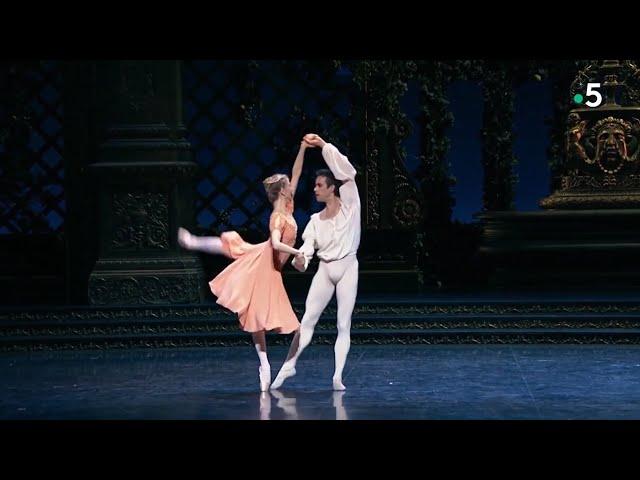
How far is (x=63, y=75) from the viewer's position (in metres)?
13.7

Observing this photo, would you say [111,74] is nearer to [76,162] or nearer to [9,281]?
[76,162]

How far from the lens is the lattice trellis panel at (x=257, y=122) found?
14164 millimetres

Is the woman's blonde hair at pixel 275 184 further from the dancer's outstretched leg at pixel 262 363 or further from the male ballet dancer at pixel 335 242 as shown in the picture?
the dancer's outstretched leg at pixel 262 363

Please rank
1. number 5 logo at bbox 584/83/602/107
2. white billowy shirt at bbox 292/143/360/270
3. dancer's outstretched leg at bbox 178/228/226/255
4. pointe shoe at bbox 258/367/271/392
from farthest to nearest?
number 5 logo at bbox 584/83/602/107 < dancer's outstretched leg at bbox 178/228/226/255 < pointe shoe at bbox 258/367/271/392 < white billowy shirt at bbox 292/143/360/270

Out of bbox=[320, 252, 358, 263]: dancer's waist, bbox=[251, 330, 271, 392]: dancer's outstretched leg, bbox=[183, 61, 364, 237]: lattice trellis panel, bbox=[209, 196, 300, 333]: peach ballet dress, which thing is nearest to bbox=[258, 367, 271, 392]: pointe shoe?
bbox=[251, 330, 271, 392]: dancer's outstretched leg

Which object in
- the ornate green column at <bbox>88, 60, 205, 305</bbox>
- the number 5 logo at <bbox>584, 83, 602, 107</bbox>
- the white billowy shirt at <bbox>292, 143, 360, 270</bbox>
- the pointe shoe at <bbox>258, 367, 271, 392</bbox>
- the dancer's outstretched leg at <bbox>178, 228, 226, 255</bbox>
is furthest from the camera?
the number 5 logo at <bbox>584, 83, 602, 107</bbox>

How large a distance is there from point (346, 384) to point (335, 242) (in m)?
1.15

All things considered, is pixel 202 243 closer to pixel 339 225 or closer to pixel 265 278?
pixel 265 278

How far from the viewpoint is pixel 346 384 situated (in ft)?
33.4

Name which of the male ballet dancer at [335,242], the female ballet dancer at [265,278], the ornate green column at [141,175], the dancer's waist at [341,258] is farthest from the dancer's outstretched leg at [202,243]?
the ornate green column at [141,175]

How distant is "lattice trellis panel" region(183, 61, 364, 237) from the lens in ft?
46.5

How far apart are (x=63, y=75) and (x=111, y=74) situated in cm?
74

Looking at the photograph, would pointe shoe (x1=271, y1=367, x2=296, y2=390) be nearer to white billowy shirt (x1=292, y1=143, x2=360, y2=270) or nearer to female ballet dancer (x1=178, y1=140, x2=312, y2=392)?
female ballet dancer (x1=178, y1=140, x2=312, y2=392)

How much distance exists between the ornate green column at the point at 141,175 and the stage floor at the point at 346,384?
3.88 feet
